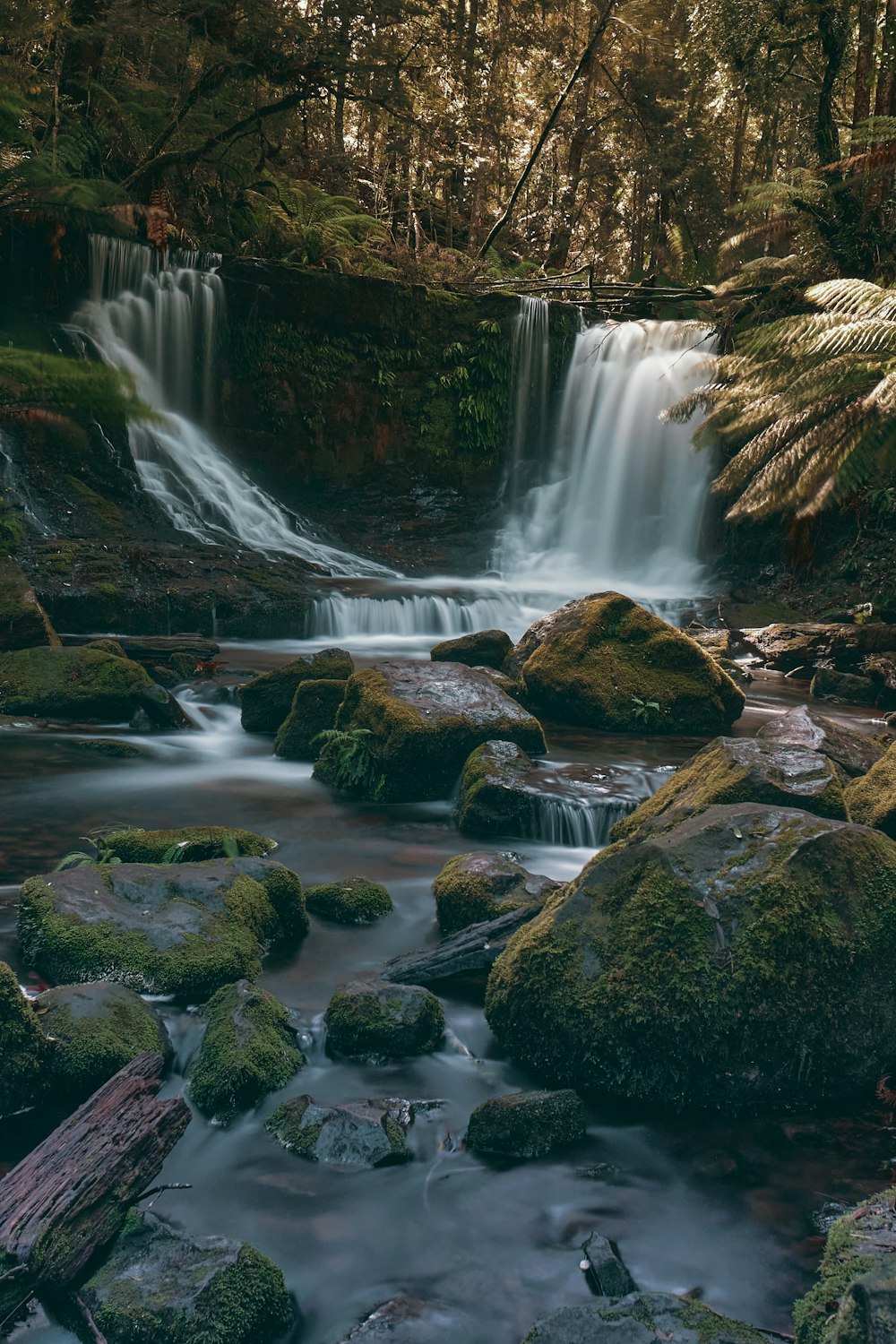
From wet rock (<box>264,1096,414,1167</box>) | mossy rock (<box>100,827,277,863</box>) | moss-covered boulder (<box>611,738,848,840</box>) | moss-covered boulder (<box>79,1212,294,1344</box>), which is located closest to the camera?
moss-covered boulder (<box>79,1212,294,1344</box>)

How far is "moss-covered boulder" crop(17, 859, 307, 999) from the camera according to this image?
3797 millimetres

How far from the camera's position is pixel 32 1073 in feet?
10.1

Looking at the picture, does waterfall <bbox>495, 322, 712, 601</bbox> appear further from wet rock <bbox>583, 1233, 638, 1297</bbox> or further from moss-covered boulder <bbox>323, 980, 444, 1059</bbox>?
wet rock <bbox>583, 1233, 638, 1297</bbox>

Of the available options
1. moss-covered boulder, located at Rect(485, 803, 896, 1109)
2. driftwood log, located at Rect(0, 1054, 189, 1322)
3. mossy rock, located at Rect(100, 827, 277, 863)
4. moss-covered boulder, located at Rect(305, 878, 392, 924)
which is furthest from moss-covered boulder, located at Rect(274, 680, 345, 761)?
driftwood log, located at Rect(0, 1054, 189, 1322)

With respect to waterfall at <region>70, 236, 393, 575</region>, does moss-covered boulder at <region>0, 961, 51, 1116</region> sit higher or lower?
lower

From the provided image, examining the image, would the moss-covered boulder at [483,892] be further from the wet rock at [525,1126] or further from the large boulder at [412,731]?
the large boulder at [412,731]

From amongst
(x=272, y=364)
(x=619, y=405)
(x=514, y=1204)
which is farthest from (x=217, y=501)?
(x=514, y=1204)

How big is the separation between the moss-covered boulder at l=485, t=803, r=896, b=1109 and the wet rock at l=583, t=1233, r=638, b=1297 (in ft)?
2.28

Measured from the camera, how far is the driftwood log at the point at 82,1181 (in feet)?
7.68

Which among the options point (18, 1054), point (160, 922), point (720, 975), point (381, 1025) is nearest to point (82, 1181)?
point (18, 1054)

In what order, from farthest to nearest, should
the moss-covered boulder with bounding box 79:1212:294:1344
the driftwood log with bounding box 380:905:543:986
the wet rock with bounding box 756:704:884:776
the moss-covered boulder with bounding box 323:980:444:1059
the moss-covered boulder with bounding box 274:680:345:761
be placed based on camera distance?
the moss-covered boulder with bounding box 274:680:345:761 → the wet rock with bounding box 756:704:884:776 → the driftwood log with bounding box 380:905:543:986 → the moss-covered boulder with bounding box 323:980:444:1059 → the moss-covered boulder with bounding box 79:1212:294:1344

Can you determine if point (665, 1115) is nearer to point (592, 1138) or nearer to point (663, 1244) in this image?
point (592, 1138)

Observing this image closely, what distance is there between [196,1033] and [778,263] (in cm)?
1299

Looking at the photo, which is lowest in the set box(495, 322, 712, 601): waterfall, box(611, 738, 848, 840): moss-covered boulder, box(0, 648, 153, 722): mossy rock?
box(0, 648, 153, 722): mossy rock
